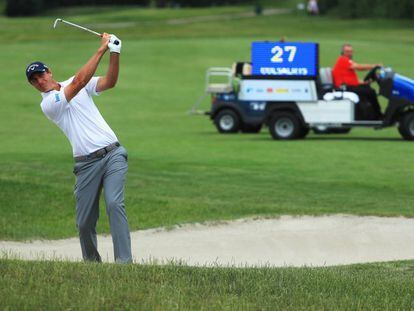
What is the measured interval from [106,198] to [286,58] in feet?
47.0

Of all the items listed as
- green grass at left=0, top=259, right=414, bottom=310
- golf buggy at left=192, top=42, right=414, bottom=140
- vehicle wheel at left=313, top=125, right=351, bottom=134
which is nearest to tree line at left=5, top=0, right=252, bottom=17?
vehicle wheel at left=313, top=125, right=351, bottom=134

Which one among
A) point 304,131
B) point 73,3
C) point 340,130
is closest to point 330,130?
point 340,130

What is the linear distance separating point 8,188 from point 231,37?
38339 mm

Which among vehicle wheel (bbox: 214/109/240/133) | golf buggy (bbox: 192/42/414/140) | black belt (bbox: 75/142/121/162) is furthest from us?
vehicle wheel (bbox: 214/109/240/133)

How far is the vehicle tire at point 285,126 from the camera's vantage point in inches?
910

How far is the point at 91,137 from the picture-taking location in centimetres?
913

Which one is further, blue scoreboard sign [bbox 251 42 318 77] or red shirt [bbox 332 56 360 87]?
blue scoreboard sign [bbox 251 42 318 77]

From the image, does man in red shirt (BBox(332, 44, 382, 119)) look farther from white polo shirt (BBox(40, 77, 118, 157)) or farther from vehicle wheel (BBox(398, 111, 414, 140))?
white polo shirt (BBox(40, 77, 118, 157))

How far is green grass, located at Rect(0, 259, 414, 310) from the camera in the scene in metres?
6.95

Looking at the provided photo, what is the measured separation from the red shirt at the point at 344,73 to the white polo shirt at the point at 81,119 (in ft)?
45.8

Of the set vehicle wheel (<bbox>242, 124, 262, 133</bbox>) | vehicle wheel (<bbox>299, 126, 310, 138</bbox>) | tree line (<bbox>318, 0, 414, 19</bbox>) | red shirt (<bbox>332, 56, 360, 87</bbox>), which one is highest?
red shirt (<bbox>332, 56, 360, 87</bbox>)

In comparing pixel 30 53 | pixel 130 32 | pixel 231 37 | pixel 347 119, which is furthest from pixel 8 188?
pixel 130 32

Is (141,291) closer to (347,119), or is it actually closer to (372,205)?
(372,205)

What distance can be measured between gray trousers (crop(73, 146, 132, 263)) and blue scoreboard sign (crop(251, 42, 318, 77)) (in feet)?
45.6
